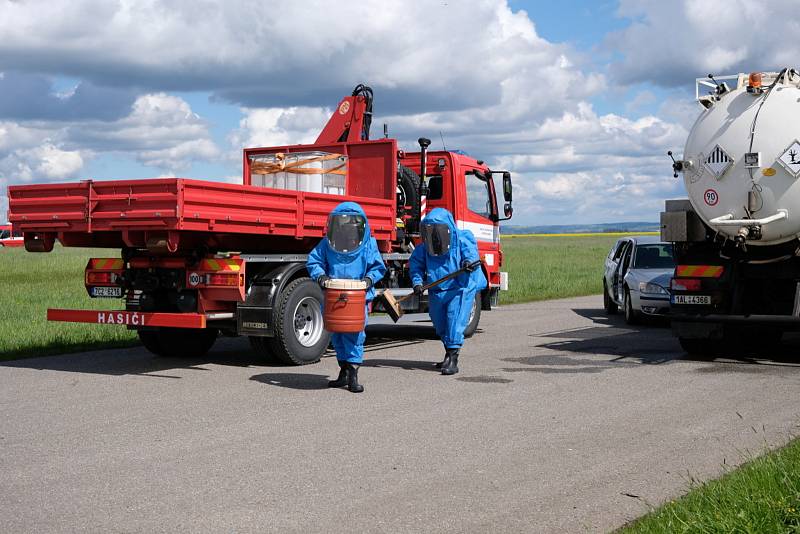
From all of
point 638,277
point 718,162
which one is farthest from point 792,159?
point 638,277

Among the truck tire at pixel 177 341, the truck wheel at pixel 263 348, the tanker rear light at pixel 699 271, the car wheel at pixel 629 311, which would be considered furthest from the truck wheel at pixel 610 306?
the truck wheel at pixel 263 348

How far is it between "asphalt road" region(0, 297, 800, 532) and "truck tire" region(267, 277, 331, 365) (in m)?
0.28

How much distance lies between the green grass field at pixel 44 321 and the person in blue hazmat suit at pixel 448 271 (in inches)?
205

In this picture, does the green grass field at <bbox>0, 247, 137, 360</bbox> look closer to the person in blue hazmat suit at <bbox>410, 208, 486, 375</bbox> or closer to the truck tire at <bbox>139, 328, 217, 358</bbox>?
the truck tire at <bbox>139, 328, 217, 358</bbox>

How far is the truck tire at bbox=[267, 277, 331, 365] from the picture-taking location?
11.4 m

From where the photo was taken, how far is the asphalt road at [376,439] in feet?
18.4

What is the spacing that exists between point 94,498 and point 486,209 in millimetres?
11488

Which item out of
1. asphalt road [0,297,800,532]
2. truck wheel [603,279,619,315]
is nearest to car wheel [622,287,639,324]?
truck wheel [603,279,619,315]

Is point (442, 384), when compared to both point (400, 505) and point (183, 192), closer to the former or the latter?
point (183, 192)

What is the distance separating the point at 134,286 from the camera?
1162 centimetres

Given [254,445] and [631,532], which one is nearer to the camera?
[631,532]

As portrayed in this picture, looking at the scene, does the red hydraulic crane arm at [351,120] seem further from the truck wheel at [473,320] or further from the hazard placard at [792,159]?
the hazard placard at [792,159]

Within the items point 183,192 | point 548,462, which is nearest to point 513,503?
point 548,462

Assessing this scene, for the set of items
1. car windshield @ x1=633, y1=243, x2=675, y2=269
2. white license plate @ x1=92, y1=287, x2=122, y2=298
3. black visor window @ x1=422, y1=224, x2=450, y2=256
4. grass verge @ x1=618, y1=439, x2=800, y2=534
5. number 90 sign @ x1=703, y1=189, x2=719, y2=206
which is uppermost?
number 90 sign @ x1=703, y1=189, x2=719, y2=206
